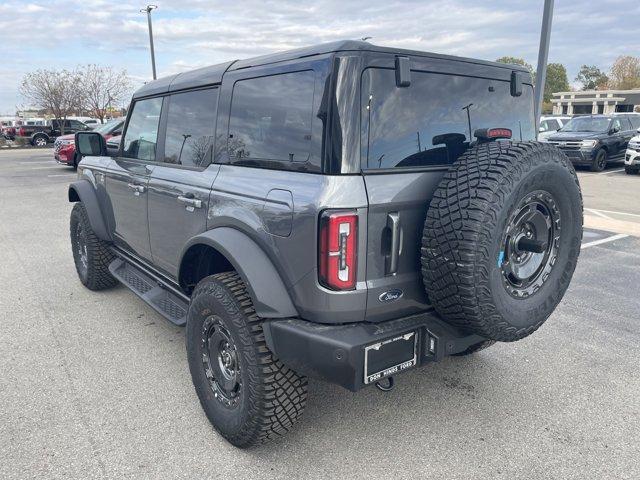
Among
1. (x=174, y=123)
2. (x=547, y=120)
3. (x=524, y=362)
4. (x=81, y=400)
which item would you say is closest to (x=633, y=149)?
(x=547, y=120)

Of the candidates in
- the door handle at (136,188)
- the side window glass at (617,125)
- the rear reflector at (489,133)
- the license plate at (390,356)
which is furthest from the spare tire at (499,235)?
A: the side window glass at (617,125)

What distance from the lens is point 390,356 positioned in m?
2.25

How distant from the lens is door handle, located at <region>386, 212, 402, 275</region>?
2.24m

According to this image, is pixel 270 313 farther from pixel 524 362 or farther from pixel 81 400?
pixel 524 362

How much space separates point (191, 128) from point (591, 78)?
11866 centimetres

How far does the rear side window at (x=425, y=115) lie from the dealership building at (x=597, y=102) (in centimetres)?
7608

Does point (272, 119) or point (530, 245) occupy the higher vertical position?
point (272, 119)

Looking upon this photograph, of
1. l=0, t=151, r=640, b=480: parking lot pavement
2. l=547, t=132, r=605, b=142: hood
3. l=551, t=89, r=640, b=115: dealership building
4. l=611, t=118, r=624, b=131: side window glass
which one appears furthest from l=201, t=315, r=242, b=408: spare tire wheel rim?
l=551, t=89, r=640, b=115: dealership building

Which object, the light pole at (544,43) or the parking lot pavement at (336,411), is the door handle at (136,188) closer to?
the parking lot pavement at (336,411)

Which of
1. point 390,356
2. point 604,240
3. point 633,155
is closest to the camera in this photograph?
point 390,356

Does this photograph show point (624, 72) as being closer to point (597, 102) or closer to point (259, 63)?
point (597, 102)

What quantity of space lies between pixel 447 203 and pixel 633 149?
14715 mm

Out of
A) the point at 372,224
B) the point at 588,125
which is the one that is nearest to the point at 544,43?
the point at 372,224

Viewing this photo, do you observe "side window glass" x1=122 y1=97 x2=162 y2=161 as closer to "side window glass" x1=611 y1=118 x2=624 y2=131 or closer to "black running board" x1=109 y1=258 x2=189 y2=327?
"black running board" x1=109 y1=258 x2=189 y2=327
